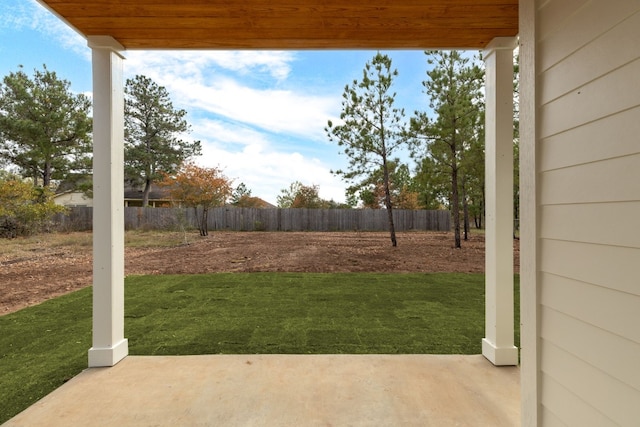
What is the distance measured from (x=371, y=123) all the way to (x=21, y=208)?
10454 millimetres

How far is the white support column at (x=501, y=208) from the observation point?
221 cm

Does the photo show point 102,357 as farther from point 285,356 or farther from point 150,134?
point 150,134

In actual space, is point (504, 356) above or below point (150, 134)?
below

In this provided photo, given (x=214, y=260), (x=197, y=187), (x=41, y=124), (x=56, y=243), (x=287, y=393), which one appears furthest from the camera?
(x=41, y=124)

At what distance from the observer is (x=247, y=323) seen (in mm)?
3037

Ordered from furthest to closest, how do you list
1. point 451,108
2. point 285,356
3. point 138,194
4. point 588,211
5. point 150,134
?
point 138,194, point 150,134, point 451,108, point 285,356, point 588,211

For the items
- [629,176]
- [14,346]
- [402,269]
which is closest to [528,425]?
[629,176]

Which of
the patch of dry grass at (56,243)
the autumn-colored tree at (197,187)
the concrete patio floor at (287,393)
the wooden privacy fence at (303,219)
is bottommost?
the concrete patio floor at (287,393)

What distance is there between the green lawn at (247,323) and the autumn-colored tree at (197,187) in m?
7.02

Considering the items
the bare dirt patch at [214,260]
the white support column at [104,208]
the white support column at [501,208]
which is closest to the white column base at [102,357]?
the white support column at [104,208]

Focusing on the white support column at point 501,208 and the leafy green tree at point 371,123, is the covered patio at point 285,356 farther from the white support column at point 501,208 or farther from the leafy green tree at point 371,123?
→ the leafy green tree at point 371,123

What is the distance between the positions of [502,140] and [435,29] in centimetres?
87

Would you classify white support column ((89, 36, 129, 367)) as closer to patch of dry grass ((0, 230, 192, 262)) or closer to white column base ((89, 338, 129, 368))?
white column base ((89, 338, 129, 368))

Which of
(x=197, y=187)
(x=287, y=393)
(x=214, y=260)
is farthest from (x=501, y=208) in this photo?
(x=197, y=187)
